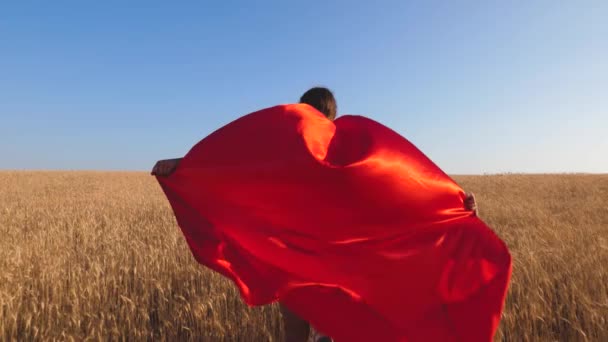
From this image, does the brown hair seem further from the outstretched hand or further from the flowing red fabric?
the outstretched hand

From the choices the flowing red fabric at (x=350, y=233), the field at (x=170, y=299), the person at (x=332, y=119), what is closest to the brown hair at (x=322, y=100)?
the person at (x=332, y=119)

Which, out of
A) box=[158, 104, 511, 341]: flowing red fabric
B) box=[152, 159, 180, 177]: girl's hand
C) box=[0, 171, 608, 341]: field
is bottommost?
box=[0, 171, 608, 341]: field

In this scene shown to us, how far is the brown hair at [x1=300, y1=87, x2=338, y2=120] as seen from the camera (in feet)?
9.57

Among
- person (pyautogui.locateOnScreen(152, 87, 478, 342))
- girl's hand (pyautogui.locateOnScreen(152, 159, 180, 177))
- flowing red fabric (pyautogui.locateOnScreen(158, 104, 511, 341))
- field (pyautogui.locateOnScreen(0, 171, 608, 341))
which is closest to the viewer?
flowing red fabric (pyautogui.locateOnScreen(158, 104, 511, 341))

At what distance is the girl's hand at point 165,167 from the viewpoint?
306 cm

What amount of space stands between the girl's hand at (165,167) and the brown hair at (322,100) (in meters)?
1.12

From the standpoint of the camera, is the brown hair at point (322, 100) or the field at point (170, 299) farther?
the field at point (170, 299)

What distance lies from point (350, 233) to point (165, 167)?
1532mm

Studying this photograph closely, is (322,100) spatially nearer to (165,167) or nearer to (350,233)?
(350,233)

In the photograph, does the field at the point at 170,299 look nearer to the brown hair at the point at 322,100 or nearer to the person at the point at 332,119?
the person at the point at 332,119

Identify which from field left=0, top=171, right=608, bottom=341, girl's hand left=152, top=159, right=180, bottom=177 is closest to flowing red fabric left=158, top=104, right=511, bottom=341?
girl's hand left=152, top=159, right=180, bottom=177

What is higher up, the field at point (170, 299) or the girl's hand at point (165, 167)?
the girl's hand at point (165, 167)

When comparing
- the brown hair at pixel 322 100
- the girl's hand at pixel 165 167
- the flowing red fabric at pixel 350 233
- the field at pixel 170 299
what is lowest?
the field at pixel 170 299

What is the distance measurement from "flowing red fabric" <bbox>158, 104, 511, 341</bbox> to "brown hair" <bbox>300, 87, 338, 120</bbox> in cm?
13
